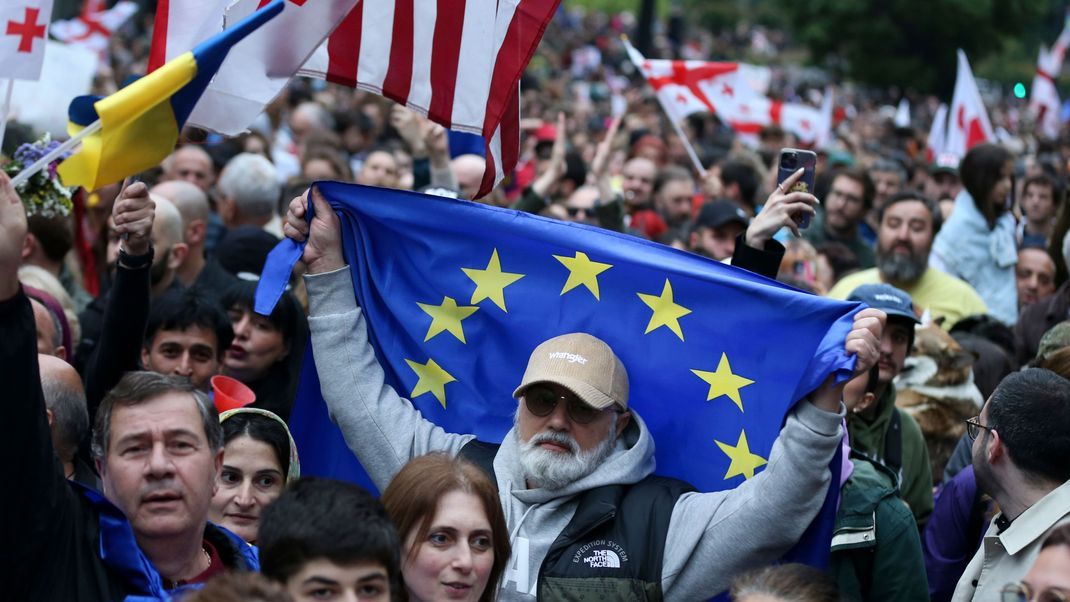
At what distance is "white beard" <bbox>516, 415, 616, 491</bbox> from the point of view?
443 cm


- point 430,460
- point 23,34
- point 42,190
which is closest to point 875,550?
point 430,460

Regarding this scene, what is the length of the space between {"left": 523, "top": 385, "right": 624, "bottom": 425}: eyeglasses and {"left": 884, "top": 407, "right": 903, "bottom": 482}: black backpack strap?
1445 mm

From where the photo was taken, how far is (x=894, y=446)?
564 cm

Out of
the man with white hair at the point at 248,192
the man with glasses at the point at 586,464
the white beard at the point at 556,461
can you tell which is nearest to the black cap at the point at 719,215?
the man with white hair at the point at 248,192

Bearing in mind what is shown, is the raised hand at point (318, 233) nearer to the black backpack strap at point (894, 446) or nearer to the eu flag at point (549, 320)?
the eu flag at point (549, 320)

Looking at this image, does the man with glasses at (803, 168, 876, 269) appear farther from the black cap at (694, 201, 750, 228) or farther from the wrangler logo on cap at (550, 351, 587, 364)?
the wrangler logo on cap at (550, 351, 587, 364)

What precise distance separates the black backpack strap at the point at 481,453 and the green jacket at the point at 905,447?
1453 mm

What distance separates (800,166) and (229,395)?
2075 millimetres

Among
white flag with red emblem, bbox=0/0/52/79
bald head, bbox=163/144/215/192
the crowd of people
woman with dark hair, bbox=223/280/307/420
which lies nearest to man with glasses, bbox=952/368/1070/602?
the crowd of people

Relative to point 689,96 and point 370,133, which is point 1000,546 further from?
point 370,133

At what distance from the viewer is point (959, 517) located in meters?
5.09

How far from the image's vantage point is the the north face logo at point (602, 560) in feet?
13.9

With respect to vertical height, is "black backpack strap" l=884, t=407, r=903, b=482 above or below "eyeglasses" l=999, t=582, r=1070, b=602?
below

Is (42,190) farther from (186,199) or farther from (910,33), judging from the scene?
(910,33)
